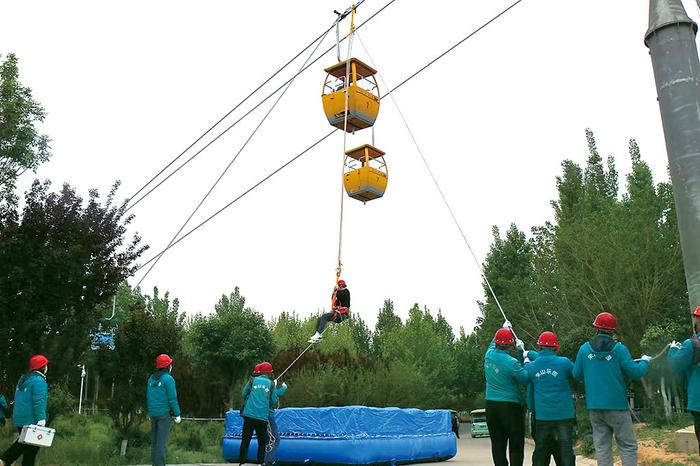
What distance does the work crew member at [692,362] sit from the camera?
6.40 m

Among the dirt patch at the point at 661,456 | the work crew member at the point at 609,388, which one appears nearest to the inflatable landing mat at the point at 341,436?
the dirt patch at the point at 661,456

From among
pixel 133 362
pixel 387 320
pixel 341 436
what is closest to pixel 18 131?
pixel 133 362

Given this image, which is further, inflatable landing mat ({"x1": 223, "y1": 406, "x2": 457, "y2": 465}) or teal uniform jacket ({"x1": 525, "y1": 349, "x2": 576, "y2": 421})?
inflatable landing mat ({"x1": 223, "y1": 406, "x2": 457, "y2": 465})

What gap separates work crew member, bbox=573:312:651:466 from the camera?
6.80m

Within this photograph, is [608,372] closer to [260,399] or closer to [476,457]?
[260,399]

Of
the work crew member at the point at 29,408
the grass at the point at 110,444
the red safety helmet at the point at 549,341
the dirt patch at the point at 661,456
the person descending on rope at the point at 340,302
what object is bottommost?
the dirt patch at the point at 661,456

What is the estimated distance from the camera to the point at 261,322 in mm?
37719

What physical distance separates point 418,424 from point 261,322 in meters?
22.5

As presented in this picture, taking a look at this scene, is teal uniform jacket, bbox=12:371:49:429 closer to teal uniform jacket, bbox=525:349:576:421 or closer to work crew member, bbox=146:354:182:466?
work crew member, bbox=146:354:182:466

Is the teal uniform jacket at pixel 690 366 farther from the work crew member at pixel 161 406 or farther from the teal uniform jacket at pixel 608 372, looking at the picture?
the work crew member at pixel 161 406

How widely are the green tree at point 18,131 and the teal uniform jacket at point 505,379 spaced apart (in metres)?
16.7

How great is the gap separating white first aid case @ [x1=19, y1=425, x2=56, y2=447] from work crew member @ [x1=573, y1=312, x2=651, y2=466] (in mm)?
6578

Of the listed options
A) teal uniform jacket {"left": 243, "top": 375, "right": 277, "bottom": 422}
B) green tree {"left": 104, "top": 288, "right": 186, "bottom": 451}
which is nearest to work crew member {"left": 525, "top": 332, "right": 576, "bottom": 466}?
teal uniform jacket {"left": 243, "top": 375, "right": 277, "bottom": 422}

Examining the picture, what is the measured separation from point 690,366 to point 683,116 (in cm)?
244
